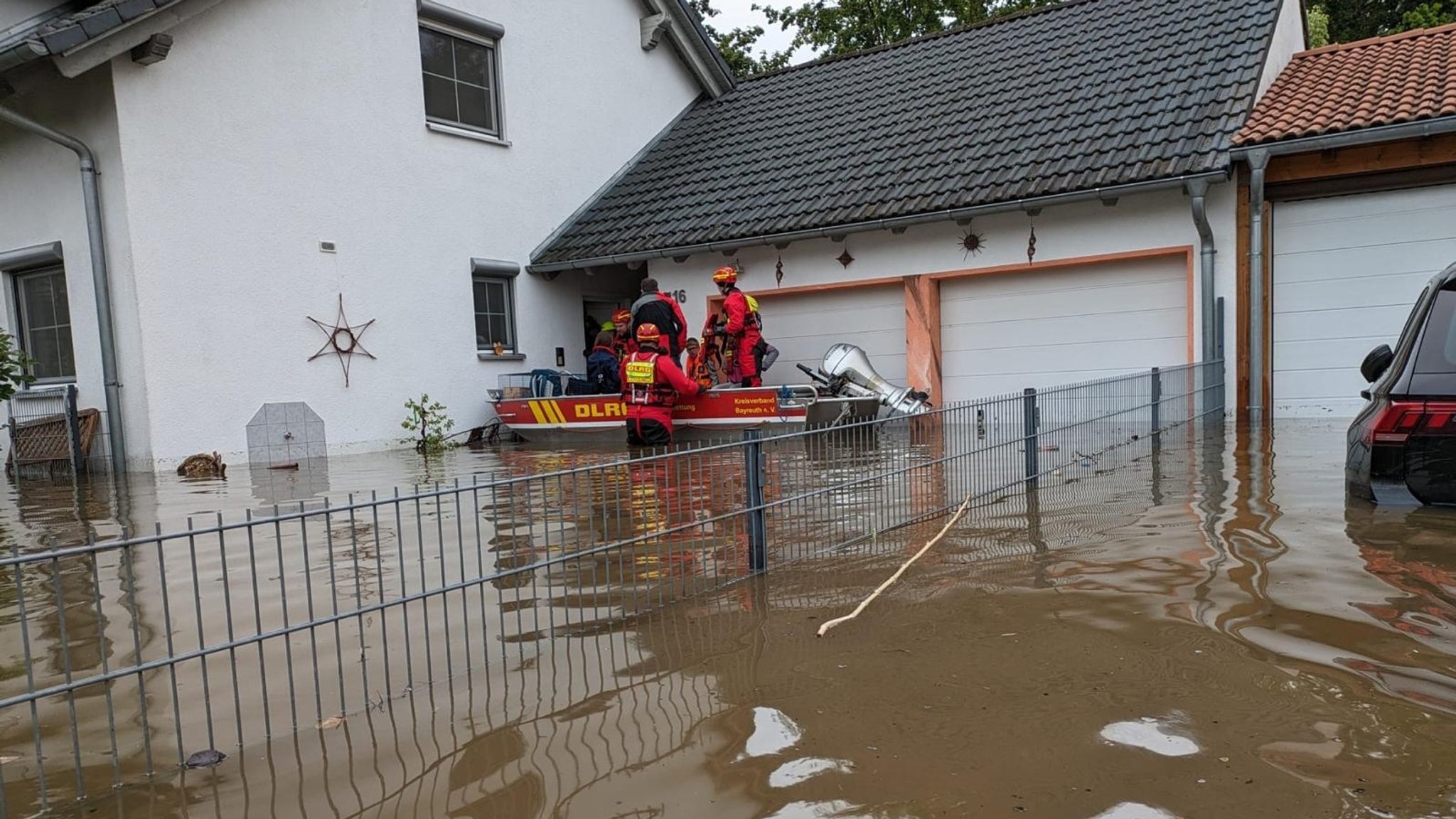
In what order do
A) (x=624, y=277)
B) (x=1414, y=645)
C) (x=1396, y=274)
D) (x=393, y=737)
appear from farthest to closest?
(x=624, y=277) → (x=1396, y=274) → (x=1414, y=645) → (x=393, y=737)

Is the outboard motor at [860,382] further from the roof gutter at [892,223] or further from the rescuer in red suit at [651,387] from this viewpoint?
the rescuer in red suit at [651,387]

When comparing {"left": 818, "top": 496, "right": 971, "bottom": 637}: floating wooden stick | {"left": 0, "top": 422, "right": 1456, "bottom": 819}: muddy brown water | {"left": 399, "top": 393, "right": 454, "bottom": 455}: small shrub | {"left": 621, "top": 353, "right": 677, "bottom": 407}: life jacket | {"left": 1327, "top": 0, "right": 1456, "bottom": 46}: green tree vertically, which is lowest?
{"left": 0, "top": 422, "right": 1456, "bottom": 819}: muddy brown water

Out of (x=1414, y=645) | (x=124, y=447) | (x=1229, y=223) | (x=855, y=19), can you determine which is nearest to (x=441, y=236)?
(x=124, y=447)

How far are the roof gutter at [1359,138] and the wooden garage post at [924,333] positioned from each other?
3.81m

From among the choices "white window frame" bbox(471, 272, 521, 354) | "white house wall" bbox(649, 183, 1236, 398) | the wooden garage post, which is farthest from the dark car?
"white window frame" bbox(471, 272, 521, 354)

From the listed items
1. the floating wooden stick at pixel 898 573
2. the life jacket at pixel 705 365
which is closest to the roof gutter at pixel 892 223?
the life jacket at pixel 705 365

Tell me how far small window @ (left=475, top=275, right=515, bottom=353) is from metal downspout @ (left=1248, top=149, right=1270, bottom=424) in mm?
9484

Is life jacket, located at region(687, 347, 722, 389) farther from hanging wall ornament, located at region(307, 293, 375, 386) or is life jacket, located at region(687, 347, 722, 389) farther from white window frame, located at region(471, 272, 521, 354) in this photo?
hanging wall ornament, located at region(307, 293, 375, 386)

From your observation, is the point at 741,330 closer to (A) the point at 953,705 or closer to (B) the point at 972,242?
(B) the point at 972,242

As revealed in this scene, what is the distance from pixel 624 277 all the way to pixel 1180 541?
12.7 meters

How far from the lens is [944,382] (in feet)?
44.4

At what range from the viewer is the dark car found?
4910mm

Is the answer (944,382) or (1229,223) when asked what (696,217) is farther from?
(1229,223)

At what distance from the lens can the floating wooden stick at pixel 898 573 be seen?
163 inches
